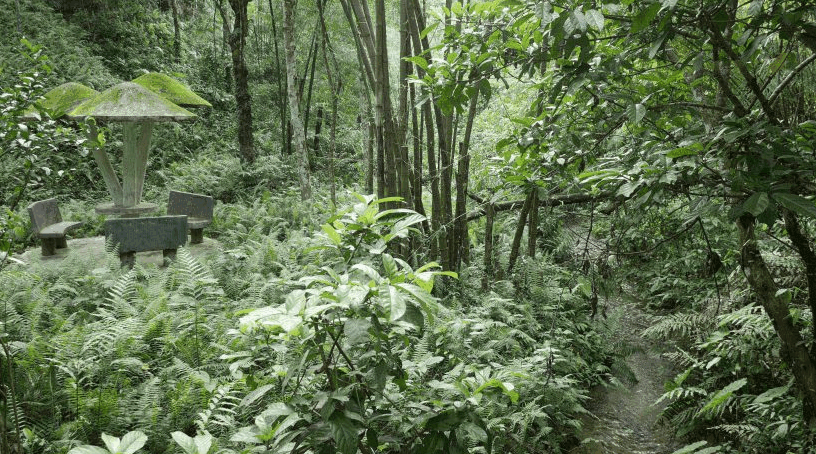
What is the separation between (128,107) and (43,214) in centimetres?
169

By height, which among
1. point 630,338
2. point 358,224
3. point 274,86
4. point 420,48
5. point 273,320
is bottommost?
point 630,338

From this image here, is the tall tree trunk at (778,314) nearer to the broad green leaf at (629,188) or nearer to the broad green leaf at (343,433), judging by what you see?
the broad green leaf at (629,188)

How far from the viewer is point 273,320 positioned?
175cm

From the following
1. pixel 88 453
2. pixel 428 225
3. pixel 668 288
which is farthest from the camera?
pixel 668 288

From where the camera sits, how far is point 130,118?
652 centimetres

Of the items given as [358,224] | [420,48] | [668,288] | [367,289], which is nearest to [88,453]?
[367,289]

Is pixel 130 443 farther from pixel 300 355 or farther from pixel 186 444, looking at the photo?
pixel 300 355

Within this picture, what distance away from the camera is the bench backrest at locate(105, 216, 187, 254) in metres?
5.87

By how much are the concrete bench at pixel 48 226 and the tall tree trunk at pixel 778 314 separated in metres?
6.92

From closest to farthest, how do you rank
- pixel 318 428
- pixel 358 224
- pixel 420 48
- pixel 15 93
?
→ 1. pixel 318 428
2. pixel 358 224
3. pixel 15 93
4. pixel 420 48

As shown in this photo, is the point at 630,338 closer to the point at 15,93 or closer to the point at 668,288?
the point at 668,288

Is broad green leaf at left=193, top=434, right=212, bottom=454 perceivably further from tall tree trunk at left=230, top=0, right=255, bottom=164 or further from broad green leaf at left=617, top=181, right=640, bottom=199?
tall tree trunk at left=230, top=0, right=255, bottom=164

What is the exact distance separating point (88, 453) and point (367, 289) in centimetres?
99

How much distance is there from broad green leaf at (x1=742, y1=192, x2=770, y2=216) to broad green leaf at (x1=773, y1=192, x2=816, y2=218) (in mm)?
33
